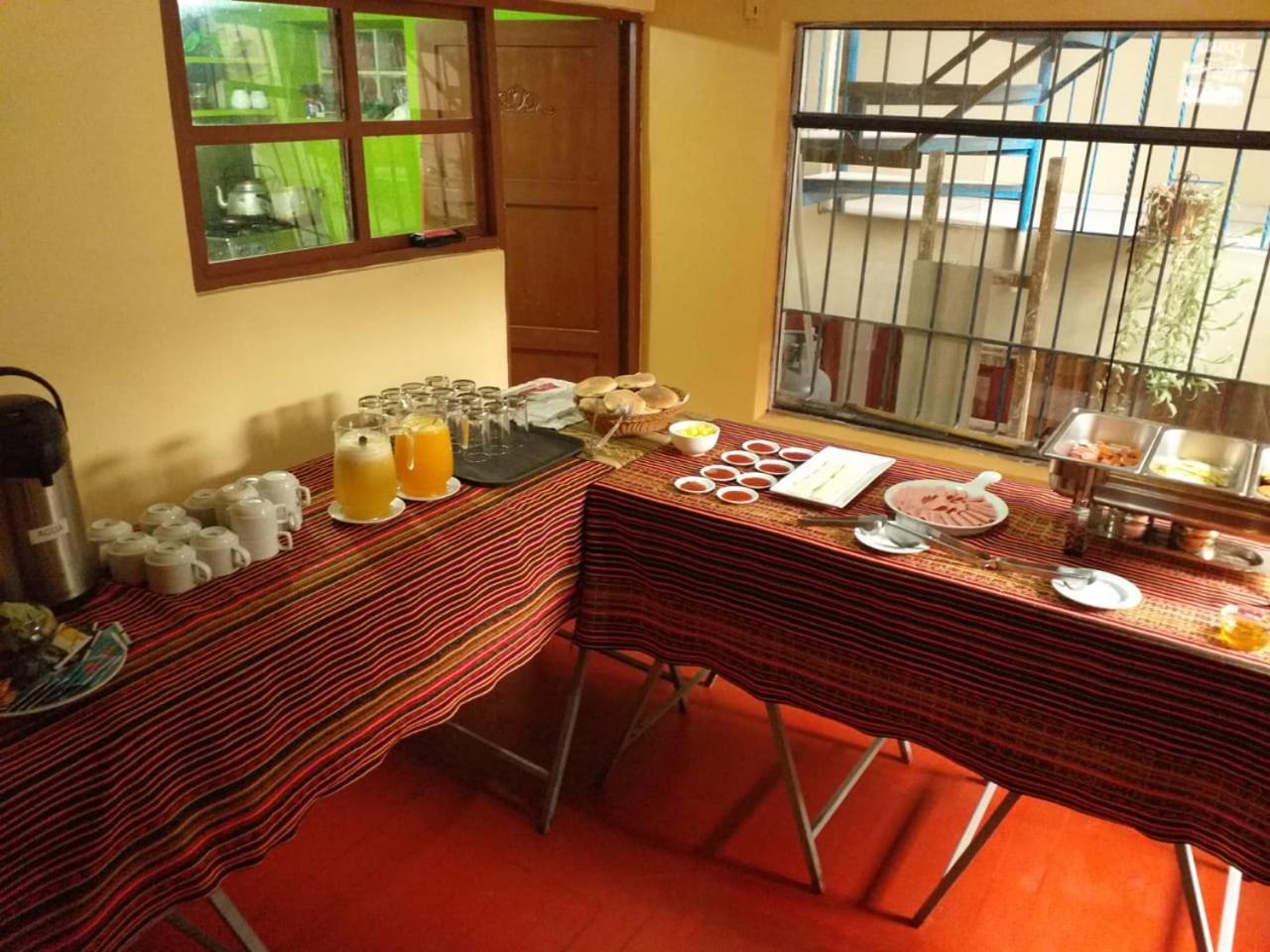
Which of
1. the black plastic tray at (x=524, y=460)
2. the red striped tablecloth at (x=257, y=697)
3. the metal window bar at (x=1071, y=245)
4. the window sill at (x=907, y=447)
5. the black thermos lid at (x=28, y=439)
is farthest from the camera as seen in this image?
the window sill at (x=907, y=447)

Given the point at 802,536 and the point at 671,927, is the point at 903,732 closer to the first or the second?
the point at 802,536

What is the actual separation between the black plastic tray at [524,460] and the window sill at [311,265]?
58cm

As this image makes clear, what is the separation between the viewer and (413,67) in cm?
258

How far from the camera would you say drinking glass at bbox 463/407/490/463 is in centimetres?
220

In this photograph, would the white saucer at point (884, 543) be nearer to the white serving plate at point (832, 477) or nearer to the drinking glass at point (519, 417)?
the white serving plate at point (832, 477)

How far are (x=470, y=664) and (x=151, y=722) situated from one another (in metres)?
0.57

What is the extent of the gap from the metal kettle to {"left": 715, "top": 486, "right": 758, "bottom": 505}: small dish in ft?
4.12

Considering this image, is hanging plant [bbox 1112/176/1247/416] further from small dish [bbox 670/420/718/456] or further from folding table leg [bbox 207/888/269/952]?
folding table leg [bbox 207/888/269/952]

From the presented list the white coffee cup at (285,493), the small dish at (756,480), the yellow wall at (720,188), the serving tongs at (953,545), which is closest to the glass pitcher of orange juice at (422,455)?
the white coffee cup at (285,493)

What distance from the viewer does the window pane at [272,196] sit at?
6.87 ft

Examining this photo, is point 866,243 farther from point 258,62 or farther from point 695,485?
point 258,62

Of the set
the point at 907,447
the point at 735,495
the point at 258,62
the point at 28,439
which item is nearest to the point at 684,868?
the point at 735,495

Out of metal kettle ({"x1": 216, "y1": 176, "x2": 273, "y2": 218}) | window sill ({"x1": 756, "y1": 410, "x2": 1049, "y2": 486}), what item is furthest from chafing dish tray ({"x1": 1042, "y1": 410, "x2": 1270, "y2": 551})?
metal kettle ({"x1": 216, "y1": 176, "x2": 273, "y2": 218})

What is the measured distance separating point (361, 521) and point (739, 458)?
0.89m
